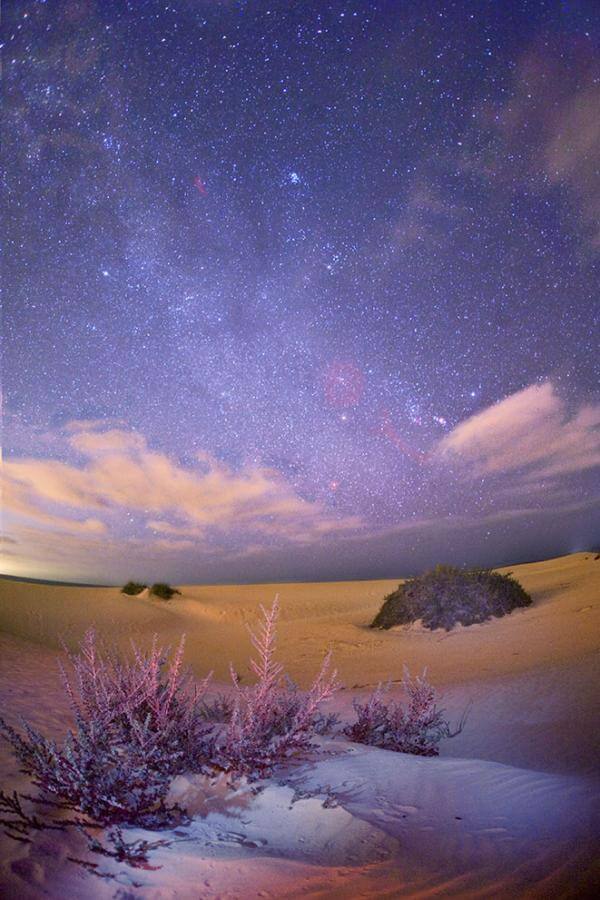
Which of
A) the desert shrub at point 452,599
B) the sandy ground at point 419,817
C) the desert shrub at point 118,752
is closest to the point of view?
the sandy ground at point 419,817

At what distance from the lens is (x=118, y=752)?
3.42 m

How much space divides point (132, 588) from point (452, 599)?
17.2 m

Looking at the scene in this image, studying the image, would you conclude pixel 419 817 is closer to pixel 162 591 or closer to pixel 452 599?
pixel 452 599

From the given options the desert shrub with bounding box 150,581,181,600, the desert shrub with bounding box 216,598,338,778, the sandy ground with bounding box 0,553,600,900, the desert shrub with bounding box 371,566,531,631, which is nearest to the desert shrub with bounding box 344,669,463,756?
the sandy ground with bounding box 0,553,600,900

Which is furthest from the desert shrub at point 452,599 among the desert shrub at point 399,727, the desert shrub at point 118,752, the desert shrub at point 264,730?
the desert shrub at point 118,752

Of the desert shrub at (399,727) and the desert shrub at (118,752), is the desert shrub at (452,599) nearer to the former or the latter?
the desert shrub at (399,727)

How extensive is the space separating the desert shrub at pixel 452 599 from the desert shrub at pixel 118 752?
35.1ft

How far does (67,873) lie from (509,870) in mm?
2282

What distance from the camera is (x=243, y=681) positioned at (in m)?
10.6

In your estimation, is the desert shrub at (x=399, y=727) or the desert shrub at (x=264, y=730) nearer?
the desert shrub at (x=264, y=730)

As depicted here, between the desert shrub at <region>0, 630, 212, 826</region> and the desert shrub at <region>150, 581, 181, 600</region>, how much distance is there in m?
21.6

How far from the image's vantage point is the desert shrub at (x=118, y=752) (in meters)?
3.05

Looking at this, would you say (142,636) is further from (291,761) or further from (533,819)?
(533,819)

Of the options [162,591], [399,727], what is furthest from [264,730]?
[162,591]
